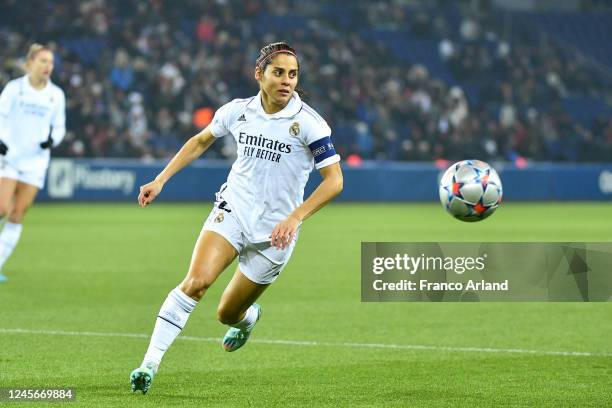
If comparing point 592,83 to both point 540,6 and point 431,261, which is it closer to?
point 540,6

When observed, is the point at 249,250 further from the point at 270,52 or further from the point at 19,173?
the point at 19,173

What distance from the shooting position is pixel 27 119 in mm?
12727

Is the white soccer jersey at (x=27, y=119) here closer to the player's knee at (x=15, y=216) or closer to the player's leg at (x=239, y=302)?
the player's knee at (x=15, y=216)

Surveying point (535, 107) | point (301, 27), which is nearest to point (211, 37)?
point (301, 27)

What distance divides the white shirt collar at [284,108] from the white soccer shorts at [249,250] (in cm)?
62

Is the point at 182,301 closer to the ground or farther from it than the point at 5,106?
closer to the ground

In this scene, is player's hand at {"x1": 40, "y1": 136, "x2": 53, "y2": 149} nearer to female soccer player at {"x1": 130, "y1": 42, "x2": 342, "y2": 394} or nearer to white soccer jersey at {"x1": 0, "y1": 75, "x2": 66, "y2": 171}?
white soccer jersey at {"x1": 0, "y1": 75, "x2": 66, "y2": 171}

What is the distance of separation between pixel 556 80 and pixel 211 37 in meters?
12.1

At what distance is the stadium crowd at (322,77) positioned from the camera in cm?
2839

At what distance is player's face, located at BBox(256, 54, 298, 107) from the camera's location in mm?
6957

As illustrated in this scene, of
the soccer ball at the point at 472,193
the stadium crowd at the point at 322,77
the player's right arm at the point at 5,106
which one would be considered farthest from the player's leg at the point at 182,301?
the stadium crowd at the point at 322,77

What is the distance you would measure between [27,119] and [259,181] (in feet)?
20.7

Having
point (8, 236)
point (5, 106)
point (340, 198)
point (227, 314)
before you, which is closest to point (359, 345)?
point (227, 314)

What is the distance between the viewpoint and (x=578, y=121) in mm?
37812
